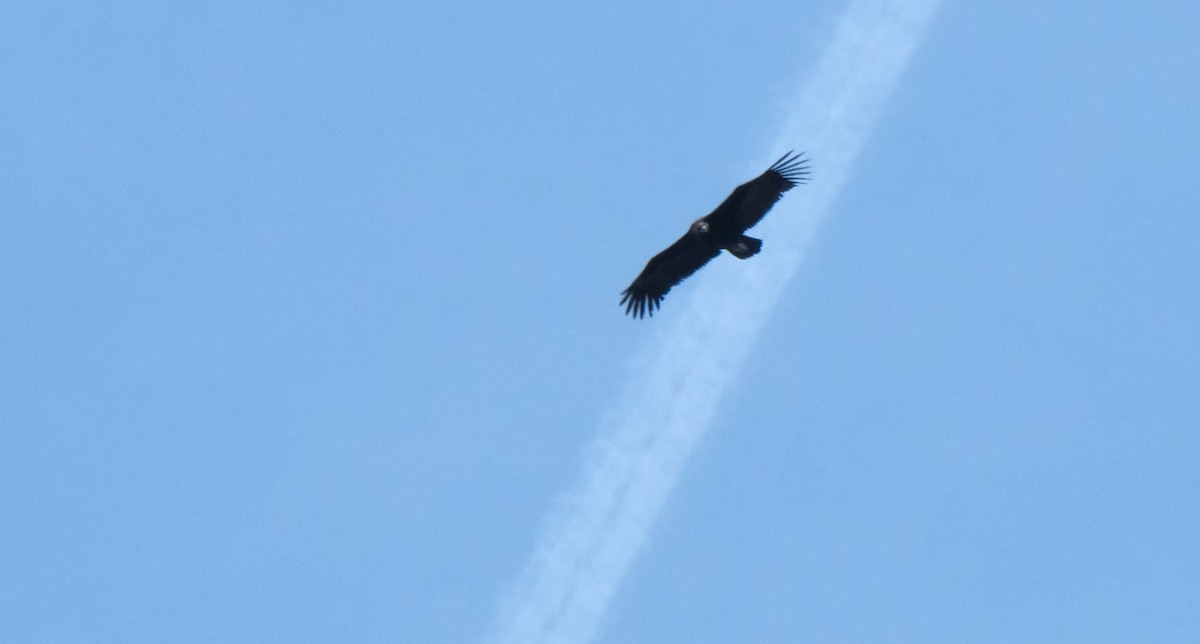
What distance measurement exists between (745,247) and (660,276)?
7.31 feet

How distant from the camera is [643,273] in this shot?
86312 mm

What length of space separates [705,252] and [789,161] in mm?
3137

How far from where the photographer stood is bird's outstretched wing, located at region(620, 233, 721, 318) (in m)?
86.3

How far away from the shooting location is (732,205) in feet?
281

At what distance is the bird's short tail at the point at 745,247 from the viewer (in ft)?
281

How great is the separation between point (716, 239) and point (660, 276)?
1.61 metres

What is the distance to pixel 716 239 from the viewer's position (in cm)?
8606

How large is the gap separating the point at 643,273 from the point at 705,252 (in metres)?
1.55

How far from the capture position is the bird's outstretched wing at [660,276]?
86.3 metres

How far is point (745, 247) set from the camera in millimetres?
85625

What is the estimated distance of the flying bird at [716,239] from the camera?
280ft

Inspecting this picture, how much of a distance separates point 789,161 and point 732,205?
5.55 feet

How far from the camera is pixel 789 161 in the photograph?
8512cm

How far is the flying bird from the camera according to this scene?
8531 cm
